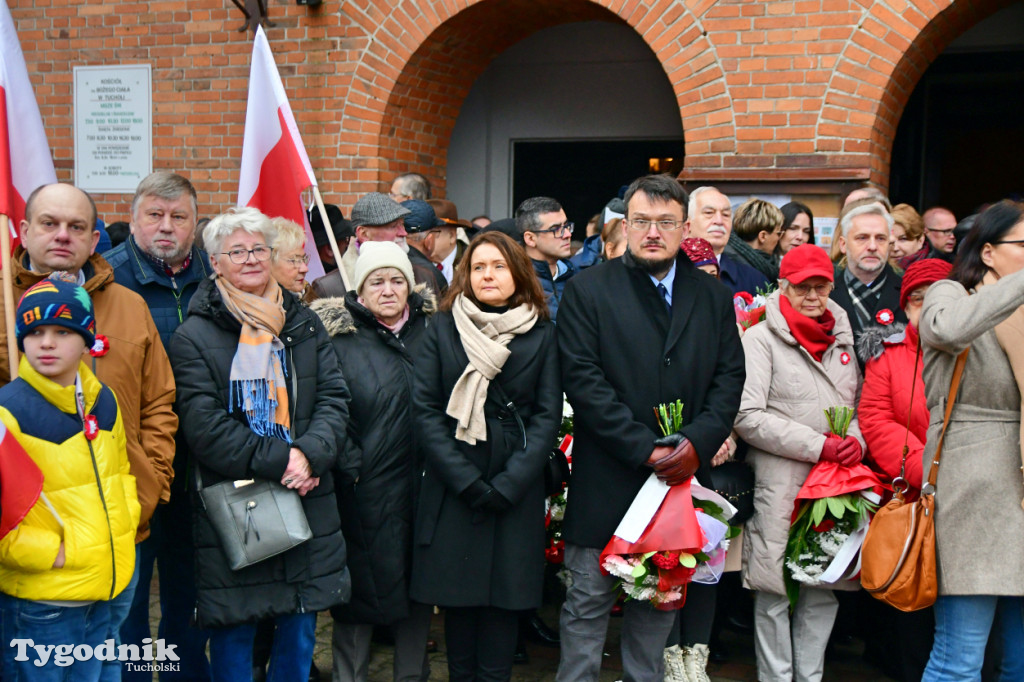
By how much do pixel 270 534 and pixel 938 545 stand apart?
2341 millimetres

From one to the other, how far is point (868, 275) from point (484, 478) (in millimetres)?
2232

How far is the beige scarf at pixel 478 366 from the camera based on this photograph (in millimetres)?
3721

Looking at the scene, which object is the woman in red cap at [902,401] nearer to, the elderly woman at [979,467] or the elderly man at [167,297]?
the elderly woman at [979,467]

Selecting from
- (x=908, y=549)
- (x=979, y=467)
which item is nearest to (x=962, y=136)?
(x=979, y=467)

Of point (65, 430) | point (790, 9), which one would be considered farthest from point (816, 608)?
point (790, 9)

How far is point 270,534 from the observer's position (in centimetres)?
353

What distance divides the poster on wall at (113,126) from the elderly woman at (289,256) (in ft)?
14.9

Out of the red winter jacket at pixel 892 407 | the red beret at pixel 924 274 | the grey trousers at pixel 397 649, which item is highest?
the red beret at pixel 924 274

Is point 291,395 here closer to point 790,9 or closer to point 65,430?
point 65,430

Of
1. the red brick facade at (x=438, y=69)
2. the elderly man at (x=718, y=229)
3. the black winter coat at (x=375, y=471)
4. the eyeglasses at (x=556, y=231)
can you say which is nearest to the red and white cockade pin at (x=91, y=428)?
the black winter coat at (x=375, y=471)

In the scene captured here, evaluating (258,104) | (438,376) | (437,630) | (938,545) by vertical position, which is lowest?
(437,630)

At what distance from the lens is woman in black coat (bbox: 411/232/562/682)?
12.2 feet

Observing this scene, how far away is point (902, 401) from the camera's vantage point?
4141 millimetres

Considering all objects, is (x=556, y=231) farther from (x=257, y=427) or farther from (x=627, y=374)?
(x=257, y=427)
